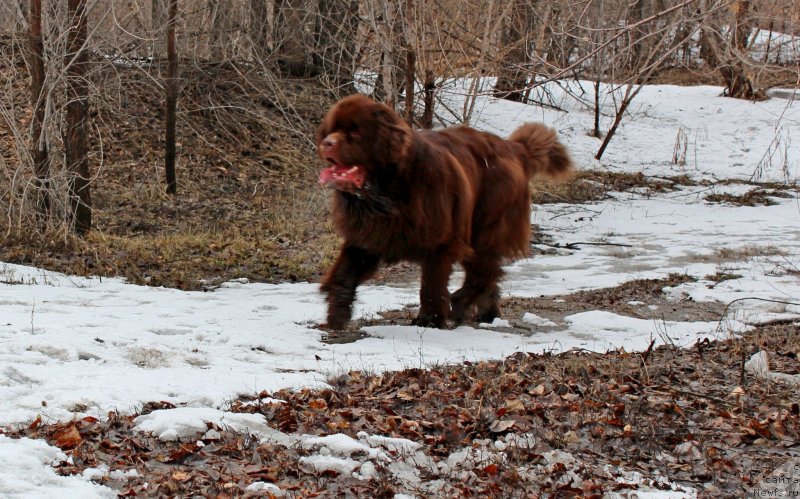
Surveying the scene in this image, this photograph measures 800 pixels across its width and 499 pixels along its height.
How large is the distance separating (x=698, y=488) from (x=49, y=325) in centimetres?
458

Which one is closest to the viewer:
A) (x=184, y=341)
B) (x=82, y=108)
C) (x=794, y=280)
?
(x=184, y=341)

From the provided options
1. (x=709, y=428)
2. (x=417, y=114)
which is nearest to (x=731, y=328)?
(x=709, y=428)

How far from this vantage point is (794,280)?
955 cm

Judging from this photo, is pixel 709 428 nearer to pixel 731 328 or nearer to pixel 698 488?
pixel 698 488

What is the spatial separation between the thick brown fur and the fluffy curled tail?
Answer: 0.85ft

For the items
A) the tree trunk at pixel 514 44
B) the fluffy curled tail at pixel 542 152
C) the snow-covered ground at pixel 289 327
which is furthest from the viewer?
the tree trunk at pixel 514 44

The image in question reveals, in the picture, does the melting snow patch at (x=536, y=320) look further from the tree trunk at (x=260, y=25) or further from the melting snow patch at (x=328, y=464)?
the tree trunk at (x=260, y=25)

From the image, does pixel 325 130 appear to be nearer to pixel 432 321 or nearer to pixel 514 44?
pixel 432 321

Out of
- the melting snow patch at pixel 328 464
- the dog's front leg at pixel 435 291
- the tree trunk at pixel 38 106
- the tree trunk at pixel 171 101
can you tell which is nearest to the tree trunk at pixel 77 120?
the tree trunk at pixel 38 106

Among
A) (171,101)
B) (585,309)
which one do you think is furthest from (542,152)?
(171,101)

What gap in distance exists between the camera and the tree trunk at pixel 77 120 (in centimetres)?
995

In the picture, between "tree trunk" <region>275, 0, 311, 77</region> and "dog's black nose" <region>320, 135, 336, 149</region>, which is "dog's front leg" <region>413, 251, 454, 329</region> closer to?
"dog's black nose" <region>320, 135, 336, 149</region>

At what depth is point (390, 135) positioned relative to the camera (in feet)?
21.2

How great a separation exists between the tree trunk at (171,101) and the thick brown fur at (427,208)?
6322 millimetres
